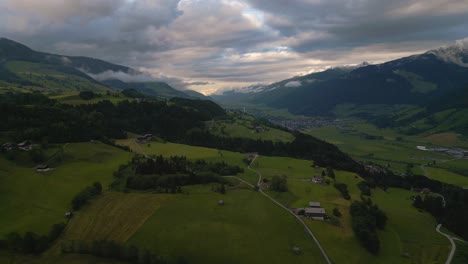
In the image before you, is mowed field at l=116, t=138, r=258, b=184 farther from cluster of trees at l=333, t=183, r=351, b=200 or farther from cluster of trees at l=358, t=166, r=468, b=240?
cluster of trees at l=358, t=166, r=468, b=240

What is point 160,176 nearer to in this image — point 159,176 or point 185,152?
point 159,176

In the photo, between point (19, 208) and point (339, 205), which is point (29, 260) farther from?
point (339, 205)

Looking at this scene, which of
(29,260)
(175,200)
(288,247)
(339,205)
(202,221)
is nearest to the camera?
(29,260)

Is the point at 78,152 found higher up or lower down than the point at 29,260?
higher up

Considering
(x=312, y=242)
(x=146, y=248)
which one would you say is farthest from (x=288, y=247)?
(x=146, y=248)

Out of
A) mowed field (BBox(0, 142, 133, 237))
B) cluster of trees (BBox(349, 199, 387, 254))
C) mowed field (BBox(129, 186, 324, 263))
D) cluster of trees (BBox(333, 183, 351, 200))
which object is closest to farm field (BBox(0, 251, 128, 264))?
mowed field (BBox(129, 186, 324, 263))
